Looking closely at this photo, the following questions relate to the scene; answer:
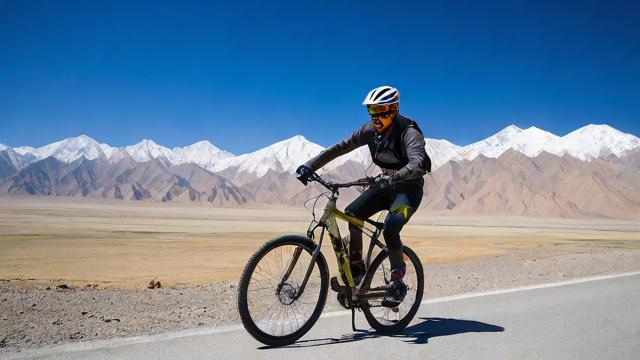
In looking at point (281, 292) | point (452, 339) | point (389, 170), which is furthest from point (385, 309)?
point (389, 170)

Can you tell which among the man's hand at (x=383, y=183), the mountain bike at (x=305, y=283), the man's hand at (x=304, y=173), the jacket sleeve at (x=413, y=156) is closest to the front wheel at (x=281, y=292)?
the mountain bike at (x=305, y=283)

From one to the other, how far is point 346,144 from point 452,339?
2007mm

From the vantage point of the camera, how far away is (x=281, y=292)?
459 cm

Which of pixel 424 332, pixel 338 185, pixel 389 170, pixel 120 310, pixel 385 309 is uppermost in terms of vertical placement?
pixel 389 170

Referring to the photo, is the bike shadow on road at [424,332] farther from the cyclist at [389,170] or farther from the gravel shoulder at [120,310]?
the gravel shoulder at [120,310]

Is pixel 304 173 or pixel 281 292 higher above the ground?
pixel 304 173

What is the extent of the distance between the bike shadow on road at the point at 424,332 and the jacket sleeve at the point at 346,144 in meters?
1.53

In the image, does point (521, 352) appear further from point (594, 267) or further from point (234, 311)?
point (594, 267)

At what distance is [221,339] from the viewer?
4.62 m

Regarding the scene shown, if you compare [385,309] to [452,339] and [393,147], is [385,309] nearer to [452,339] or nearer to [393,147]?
[452,339]

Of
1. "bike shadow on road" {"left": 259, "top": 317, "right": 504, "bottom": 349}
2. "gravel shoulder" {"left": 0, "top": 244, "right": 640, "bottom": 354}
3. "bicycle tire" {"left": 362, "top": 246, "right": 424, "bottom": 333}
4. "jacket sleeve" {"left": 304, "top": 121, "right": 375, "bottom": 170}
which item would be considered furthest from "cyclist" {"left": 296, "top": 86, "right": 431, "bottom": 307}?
"gravel shoulder" {"left": 0, "top": 244, "right": 640, "bottom": 354}

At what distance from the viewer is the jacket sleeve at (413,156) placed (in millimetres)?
4695

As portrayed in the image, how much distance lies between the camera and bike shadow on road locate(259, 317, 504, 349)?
15.5 ft

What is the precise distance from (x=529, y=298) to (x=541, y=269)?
16.3ft
